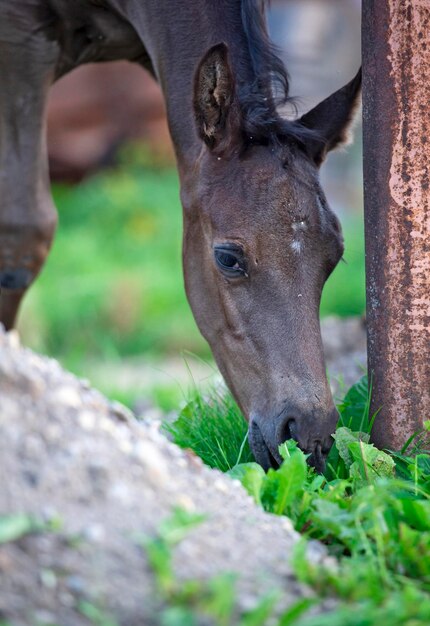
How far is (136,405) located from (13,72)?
2.03 m

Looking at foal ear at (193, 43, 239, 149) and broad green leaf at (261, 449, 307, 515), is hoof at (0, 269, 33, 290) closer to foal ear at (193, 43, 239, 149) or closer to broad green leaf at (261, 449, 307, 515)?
foal ear at (193, 43, 239, 149)

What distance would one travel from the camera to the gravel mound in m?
1.71

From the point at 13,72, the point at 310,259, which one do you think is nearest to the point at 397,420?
the point at 310,259

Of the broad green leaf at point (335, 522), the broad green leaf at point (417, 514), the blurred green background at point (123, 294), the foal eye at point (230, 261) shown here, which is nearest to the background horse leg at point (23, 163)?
the blurred green background at point (123, 294)

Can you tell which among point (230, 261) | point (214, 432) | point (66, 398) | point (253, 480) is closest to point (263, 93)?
point (230, 261)

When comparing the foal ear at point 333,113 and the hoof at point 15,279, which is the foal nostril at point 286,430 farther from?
the hoof at point 15,279

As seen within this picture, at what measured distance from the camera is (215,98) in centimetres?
339

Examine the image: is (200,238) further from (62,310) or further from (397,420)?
(62,310)

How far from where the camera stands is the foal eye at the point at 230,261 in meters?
3.25

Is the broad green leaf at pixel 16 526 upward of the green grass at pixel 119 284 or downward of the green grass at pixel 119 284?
upward

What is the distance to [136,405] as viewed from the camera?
541cm

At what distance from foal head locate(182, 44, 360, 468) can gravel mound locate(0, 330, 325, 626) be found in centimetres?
76

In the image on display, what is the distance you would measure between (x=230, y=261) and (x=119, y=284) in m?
5.51

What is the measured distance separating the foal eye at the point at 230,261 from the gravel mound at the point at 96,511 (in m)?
1.11
